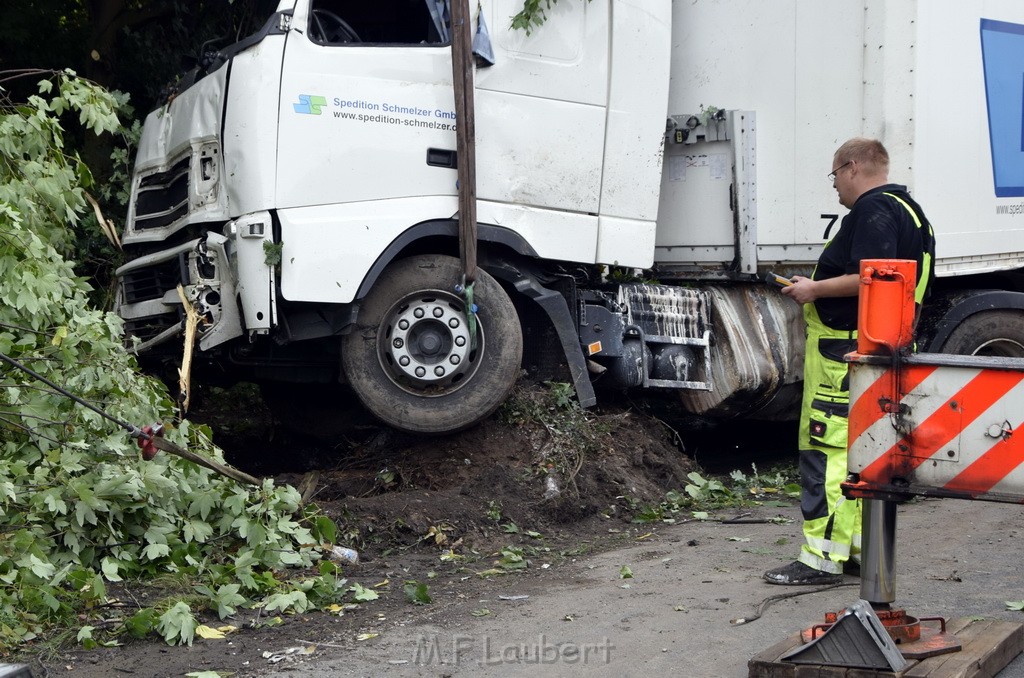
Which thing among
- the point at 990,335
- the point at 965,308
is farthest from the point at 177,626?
the point at 990,335

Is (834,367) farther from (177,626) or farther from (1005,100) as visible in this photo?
(1005,100)

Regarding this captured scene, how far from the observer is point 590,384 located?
20.7ft

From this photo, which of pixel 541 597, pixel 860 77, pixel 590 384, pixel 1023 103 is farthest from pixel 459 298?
pixel 1023 103

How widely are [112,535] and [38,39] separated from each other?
486 centimetres

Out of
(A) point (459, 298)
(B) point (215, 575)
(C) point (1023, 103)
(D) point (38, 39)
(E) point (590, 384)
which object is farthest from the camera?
(D) point (38, 39)

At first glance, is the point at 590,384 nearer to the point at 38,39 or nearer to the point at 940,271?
the point at 940,271

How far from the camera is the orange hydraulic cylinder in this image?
3.17 metres

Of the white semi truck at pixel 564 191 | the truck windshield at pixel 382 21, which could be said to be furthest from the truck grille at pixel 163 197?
the truck windshield at pixel 382 21

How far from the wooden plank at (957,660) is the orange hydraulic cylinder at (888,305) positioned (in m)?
0.94

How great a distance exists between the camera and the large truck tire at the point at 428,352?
19.0 feet

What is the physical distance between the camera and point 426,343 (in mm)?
5816

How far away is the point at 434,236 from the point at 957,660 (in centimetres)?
356

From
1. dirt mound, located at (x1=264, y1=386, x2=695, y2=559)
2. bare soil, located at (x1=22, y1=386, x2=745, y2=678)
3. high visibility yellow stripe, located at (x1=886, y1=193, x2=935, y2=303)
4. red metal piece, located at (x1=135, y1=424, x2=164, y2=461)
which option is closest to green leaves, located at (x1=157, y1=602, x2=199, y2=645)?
bare soil, located at (x1=22, y1=386, x2=745, y2=678)

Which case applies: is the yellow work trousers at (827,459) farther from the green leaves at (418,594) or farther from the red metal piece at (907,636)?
the green leaves at (418,594)
